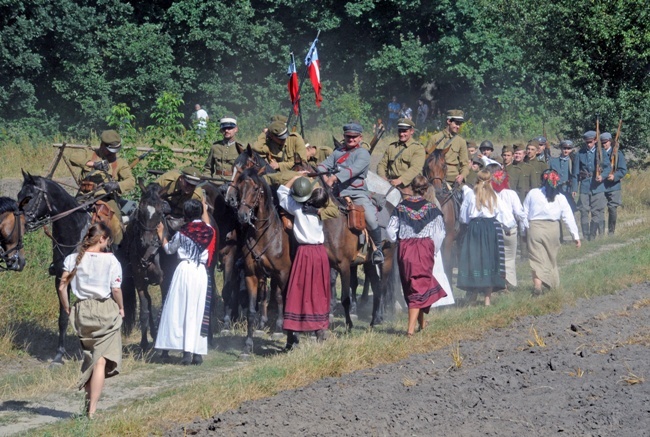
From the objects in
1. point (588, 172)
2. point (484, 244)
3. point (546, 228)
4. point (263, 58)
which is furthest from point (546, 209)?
point (263, 58)

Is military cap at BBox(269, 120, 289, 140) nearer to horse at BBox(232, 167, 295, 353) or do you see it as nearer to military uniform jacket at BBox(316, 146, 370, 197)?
military uniform jacket at BBox(316, 146, 370, 197)

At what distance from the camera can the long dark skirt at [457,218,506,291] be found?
16.5m

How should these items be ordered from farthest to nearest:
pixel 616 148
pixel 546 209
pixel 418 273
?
pixel 616 148, pixel 546 209, pixel 418 273

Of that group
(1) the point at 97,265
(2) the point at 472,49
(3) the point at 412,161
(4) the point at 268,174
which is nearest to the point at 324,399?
(1) the point at 97,265

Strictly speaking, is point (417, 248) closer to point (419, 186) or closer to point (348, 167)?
point (419, 186)

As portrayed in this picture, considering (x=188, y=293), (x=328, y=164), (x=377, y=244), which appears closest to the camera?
(x=188, y=293)

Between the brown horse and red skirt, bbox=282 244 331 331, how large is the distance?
447 centimetres

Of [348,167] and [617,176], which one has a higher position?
[617,176]

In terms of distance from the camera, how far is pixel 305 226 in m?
13.5

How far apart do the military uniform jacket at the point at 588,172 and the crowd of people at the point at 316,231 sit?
4.68 m

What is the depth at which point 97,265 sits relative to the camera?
1027 centimetres

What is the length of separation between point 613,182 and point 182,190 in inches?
456

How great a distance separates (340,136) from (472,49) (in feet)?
21.4

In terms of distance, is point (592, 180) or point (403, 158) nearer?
point (403, 158)
